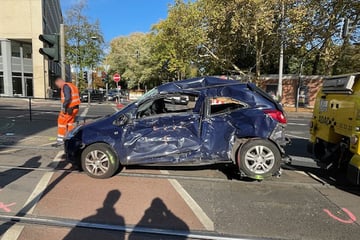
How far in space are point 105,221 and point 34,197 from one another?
1.41 m

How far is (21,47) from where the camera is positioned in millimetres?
33969

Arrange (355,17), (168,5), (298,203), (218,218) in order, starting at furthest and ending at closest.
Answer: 1. (168,5)
2. (355,17)
3. (298,203)
4. (218,218)

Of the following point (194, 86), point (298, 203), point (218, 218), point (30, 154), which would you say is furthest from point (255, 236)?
point (30, 154)

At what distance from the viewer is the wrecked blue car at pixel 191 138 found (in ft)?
18.1

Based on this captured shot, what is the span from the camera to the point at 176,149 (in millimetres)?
5613

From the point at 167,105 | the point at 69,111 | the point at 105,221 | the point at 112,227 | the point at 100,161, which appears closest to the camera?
the point at 112,227

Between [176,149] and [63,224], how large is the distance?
2.36 m

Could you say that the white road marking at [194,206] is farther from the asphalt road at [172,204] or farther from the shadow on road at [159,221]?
the shadow on road at [159,221]

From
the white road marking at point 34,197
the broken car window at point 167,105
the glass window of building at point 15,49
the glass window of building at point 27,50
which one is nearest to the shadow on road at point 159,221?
the white road marking at point 34,197

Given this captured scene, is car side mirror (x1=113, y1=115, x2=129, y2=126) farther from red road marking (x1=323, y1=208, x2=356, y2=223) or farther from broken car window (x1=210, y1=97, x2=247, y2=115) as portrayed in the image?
red road marking (x1=323, y1=208, x2=356, y2=223)

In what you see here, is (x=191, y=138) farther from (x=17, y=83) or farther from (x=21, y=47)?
(x=21, y=47)

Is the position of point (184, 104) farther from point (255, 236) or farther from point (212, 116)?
point (255, 236)

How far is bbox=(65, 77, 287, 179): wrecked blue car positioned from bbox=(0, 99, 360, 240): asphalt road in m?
0.33

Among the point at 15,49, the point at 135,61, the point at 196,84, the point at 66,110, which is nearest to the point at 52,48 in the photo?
the point at 66,110
